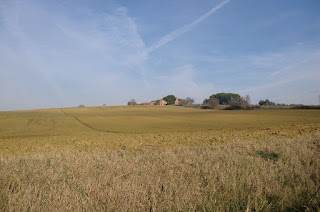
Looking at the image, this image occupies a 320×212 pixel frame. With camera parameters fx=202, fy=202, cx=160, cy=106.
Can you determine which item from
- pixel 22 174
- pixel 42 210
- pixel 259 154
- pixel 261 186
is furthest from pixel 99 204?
pixel 259 154

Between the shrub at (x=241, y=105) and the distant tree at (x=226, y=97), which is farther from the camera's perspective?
the distant tree at (x=226, y=97)

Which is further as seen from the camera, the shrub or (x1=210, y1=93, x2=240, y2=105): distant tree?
(x1=210, y1=93, x2=240, y2=105): distant tree

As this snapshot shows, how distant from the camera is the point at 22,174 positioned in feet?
20.9

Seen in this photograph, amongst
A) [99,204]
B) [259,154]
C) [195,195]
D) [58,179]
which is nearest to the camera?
[99,204]

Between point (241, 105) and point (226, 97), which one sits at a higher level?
point (226, 97)

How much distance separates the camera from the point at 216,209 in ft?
14.3

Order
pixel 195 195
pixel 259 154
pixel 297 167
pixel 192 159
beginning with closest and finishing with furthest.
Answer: pixel 195 195 → pixel 297 167 → pixel 192 159 → pixel 259 154

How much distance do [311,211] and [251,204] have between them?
1.15 meters

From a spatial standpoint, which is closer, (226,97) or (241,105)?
(241,105)

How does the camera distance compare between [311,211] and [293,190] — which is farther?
[293,190]

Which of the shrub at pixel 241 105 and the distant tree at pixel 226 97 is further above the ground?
the distant tree at pixel 226 97

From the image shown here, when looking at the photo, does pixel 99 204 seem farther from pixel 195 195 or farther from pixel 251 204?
pixel 251 204

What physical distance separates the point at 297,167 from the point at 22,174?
9.14 m

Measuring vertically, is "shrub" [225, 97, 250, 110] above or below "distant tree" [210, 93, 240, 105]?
below
